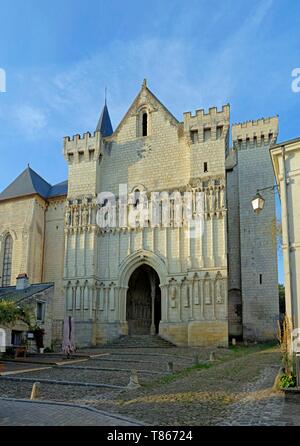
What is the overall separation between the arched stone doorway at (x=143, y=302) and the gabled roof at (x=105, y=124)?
1548 cm

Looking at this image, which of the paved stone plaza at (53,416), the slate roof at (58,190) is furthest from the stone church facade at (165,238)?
the paved stone plaza at (53,416)

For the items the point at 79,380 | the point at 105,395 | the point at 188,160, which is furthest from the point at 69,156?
the point at 105,395

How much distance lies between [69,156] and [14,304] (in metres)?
14.6

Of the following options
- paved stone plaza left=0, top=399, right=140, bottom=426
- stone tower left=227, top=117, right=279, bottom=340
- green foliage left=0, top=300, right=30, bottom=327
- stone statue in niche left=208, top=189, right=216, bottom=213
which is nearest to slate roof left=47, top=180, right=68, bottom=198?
stone statue in niche left=208, top=189, right=216, bottom=213

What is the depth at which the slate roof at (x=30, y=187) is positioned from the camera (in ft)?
122

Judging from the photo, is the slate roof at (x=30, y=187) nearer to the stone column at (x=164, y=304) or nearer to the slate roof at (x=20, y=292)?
the slate roof at (x=20, y=292)

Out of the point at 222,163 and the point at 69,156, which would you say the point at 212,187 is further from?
the point at 69,156

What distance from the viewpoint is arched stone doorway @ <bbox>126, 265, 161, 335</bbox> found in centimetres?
3281

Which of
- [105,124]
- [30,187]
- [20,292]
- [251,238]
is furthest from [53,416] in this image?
[105,124]

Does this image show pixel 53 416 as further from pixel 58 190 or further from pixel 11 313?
pixel 58 190

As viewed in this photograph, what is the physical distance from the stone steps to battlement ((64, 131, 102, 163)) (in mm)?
13016

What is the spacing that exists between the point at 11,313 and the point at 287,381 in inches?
585

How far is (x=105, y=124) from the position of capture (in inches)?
1743

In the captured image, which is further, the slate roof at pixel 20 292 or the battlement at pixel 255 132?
the battlement at pixel 255 132
